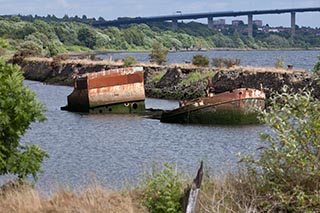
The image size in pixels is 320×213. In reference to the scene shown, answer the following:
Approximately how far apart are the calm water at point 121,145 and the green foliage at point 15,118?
2.93 meters

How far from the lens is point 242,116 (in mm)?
35406

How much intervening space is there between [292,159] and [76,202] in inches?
134

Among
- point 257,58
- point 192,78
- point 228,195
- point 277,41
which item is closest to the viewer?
point 228,195

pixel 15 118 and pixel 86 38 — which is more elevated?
pixel 15 118

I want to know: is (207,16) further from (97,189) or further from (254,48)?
(97,189)

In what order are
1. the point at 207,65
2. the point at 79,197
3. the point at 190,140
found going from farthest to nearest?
the point at 207,65, the point at 190,140, the point at 79,197

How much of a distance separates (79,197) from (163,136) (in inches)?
781

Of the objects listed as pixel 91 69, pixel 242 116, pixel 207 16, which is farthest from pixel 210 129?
pixel 207 16

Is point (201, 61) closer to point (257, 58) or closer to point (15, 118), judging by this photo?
point (15, 118)

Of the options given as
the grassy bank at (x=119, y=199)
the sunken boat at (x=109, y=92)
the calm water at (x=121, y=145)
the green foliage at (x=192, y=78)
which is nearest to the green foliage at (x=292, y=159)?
the grassy bank at (x=119, y=199)

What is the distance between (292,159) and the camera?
389 inches

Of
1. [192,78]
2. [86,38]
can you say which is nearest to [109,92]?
[192,78]

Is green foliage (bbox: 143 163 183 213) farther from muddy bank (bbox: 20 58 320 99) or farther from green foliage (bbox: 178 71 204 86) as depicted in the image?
green foliage (bbox: 178 71 204 86)

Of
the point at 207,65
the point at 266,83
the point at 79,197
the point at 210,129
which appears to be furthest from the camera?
the point at 207,65
